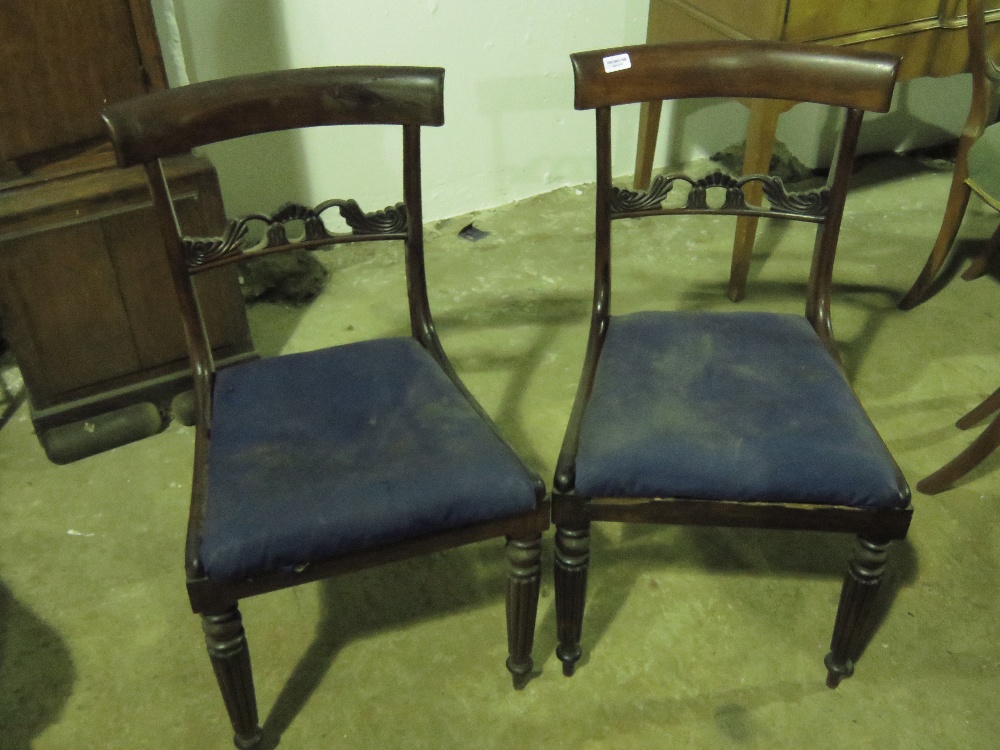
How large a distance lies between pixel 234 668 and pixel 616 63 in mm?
1031

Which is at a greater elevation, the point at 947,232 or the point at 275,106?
the point at 275,106

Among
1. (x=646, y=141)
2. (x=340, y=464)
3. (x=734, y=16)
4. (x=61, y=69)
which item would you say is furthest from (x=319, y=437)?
(x=646, y=141)

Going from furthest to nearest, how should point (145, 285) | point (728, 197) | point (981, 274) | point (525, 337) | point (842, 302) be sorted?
point (981, 274), point (842, 302), point (525, 337), point (145, 285), point (728, 197)

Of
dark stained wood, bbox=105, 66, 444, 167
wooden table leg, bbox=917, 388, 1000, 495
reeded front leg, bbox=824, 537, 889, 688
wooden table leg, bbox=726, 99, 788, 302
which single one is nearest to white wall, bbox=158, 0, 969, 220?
wooden table leg, bbox=726, 99, 788, 302

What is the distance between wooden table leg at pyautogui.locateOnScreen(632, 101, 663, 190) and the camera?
261 centimetres

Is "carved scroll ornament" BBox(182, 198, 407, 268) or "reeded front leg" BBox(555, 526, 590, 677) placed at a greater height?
"carved scroll ornament" BBox(182, 198, 407, 268)

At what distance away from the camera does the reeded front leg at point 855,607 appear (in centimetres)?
132

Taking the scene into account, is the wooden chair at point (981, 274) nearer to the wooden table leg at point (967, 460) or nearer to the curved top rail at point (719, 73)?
the wooden table leg at point (967, 460)

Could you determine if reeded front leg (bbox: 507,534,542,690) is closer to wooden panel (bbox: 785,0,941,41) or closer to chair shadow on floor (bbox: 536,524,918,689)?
chair shadow on floor (bbox: 536,524,918,689)

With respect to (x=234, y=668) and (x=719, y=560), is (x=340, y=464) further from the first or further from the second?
(x=719, y=560)

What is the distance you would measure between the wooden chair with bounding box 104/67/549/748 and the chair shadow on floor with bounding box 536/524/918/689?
26cm

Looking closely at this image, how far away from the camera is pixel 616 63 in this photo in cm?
142

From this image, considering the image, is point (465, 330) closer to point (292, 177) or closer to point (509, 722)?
point (292, 177)

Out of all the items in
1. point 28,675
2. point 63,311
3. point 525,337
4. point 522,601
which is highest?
point 63,311
